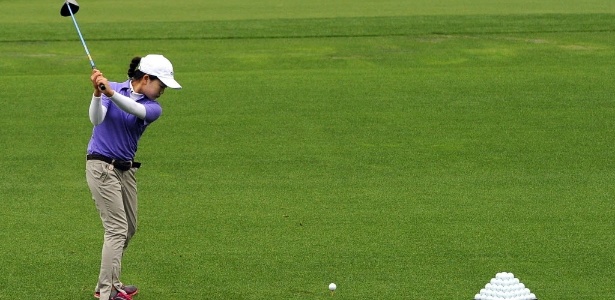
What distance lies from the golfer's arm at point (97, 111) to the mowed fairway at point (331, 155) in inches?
58.2

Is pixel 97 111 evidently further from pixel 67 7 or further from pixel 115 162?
pixel 67 7

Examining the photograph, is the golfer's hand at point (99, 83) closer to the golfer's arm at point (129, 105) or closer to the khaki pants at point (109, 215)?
the golfer's arm at point (129, 105)

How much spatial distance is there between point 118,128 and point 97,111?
370 mm

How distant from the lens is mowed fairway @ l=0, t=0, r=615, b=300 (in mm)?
9422

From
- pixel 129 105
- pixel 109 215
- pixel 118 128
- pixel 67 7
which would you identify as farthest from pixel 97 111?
pixel 67 7

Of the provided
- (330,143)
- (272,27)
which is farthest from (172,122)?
(272,27)

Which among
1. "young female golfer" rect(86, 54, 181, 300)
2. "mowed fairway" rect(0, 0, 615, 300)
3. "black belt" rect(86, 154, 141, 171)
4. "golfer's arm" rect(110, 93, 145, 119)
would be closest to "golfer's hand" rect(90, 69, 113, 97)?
"golfer's arm" rect(110, 93, 145, 119)

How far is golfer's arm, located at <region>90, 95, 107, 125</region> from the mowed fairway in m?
1.48

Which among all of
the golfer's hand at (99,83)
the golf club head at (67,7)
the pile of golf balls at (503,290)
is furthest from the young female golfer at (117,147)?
the pile of golf balls at (503,290)

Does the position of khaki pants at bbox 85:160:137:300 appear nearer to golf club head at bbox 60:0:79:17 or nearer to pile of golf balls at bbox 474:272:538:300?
golf club head at bbox 60:0:79:17

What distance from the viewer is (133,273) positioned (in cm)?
939

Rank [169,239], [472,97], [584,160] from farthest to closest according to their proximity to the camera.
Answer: [472,97] < [584,160] < [169,239]

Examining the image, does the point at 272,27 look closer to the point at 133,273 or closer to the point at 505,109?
the point at 505,109

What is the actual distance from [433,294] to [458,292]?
0.63ft
